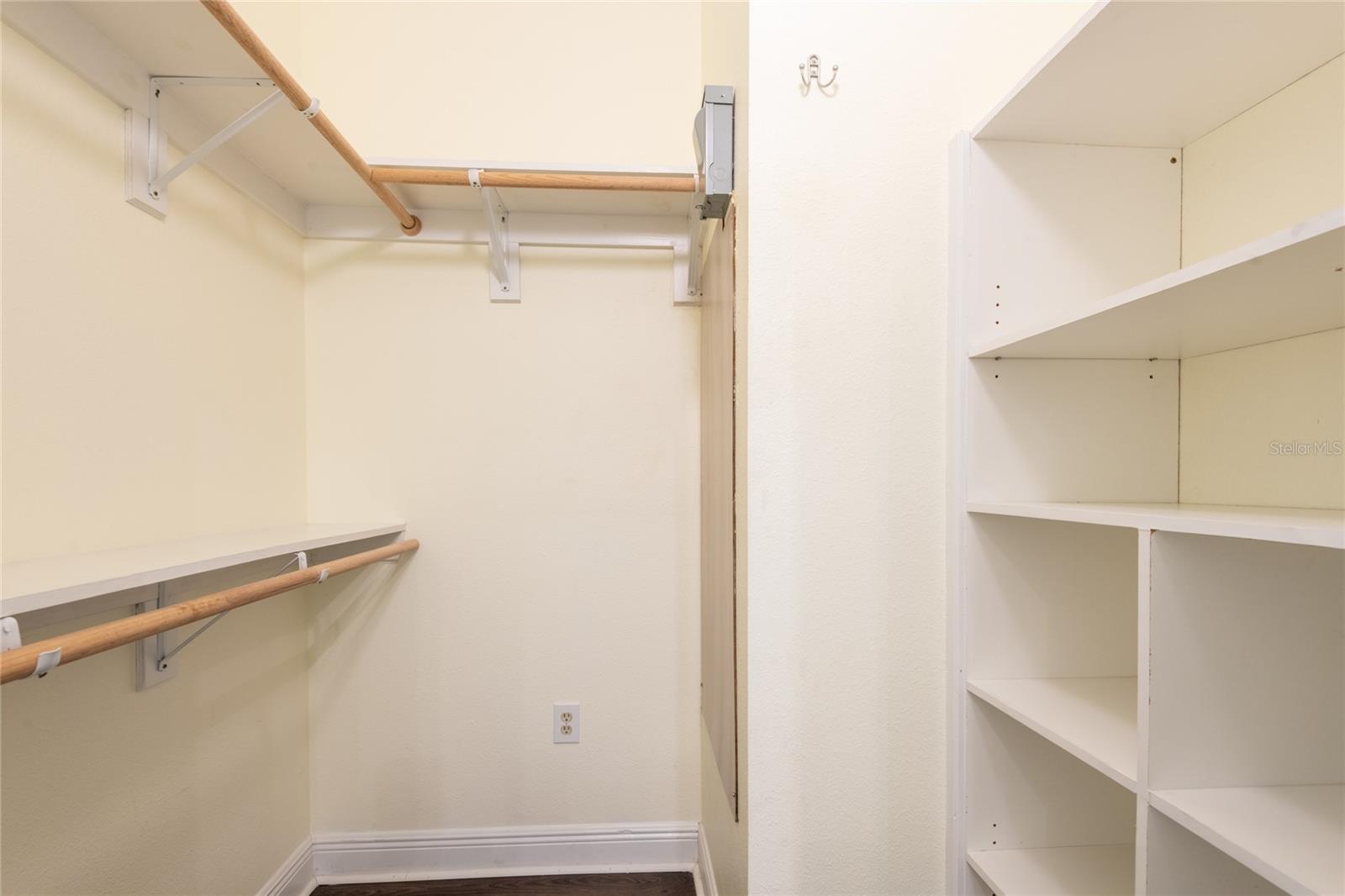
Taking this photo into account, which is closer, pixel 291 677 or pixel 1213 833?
pixel 1213 833

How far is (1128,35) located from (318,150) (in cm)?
144

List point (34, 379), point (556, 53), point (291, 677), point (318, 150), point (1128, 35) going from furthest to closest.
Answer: point (556, 53), point (291, 677), point (318, 150), point (34, 379), point (1128, 35)

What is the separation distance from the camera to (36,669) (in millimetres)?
560

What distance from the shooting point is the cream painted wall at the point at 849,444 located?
96cm

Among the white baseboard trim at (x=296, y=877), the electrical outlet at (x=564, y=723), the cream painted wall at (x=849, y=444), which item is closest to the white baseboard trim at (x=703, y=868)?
the electrical outlet at (x=564, y=723)

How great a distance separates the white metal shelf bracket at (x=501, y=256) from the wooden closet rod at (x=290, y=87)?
0.71ft

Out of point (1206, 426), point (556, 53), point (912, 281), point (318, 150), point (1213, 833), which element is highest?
point (556, 53)

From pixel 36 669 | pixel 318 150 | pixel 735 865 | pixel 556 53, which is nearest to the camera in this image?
pixel 36 669

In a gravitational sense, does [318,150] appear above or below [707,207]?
above

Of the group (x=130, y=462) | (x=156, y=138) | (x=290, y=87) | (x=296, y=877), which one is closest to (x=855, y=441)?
(x=290, y=87)

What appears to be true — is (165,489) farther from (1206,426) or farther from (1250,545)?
(1206,426)

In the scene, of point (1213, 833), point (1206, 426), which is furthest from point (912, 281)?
point (1213, 833)

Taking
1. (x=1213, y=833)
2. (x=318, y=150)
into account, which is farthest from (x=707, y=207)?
(x=1213, y=833)

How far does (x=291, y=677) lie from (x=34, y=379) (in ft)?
3.15
